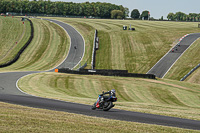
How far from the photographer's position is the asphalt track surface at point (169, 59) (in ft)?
217

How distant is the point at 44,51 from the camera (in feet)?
277

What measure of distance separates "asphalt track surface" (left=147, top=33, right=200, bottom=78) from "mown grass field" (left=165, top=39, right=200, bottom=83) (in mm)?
1250

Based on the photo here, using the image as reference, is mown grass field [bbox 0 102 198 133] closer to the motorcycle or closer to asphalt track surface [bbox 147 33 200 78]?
the motorcycle

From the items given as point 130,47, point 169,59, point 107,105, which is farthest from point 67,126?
point 130,47

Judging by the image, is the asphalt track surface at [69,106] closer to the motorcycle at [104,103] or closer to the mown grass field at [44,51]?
the motorcycle at [104,103]

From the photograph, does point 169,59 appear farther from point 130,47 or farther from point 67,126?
point 67,126

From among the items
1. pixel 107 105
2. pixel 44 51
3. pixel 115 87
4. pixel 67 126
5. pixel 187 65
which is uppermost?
pixel 67 126

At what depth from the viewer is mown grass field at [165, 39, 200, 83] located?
197ft

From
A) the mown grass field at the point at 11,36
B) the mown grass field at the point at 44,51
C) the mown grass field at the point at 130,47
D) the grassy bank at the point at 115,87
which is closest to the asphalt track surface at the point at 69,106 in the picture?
the grassy bank at the point at 115,87

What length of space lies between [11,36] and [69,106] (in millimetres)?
79498

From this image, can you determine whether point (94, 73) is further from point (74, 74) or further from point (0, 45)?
point (0, 45)

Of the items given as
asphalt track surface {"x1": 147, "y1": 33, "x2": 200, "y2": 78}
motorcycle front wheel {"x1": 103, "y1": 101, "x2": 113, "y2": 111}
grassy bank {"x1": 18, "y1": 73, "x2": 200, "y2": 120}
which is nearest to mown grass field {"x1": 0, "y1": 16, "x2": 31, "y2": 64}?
grassy bank {"x1": 18, "y1": 73, "x2": 200, "y2": 120}

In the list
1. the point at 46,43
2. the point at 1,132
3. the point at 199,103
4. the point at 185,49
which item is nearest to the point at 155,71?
the point at 185,49

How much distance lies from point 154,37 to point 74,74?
162ft
